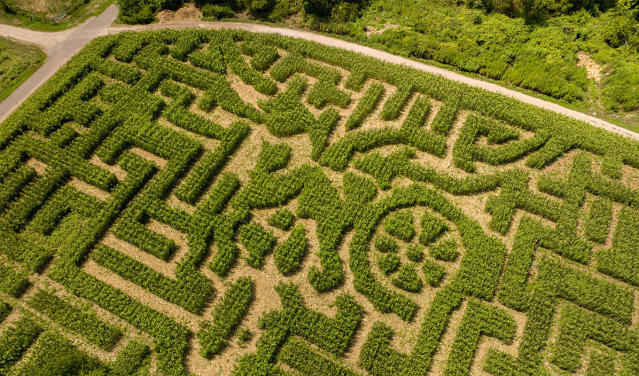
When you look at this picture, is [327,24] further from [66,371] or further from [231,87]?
[66,371]

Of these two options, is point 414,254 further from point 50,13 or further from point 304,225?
point 50,13

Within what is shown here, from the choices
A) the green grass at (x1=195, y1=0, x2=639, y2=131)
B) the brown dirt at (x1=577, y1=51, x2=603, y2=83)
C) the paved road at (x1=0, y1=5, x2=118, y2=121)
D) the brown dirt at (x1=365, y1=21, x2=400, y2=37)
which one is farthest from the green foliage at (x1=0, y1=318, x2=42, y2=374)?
the brown dirt at (x1=577, y1=51, x2=603, y2=83)

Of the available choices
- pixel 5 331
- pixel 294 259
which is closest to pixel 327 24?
pixel 294 259

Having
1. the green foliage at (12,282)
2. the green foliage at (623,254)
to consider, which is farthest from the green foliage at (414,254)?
the green foliage at (12,282)

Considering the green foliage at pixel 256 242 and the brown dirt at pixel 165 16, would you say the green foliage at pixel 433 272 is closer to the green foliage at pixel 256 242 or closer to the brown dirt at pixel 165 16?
the green foliage at pixel 256 242

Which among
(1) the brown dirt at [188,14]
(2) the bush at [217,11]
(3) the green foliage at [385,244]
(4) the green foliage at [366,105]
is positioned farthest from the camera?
(1) the brown dirt at [188,14]

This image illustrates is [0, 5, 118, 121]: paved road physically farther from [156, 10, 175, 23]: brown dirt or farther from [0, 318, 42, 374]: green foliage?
[0, 318, 42, 374]: green foliage

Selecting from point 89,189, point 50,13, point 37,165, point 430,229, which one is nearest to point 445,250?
point 430,229
